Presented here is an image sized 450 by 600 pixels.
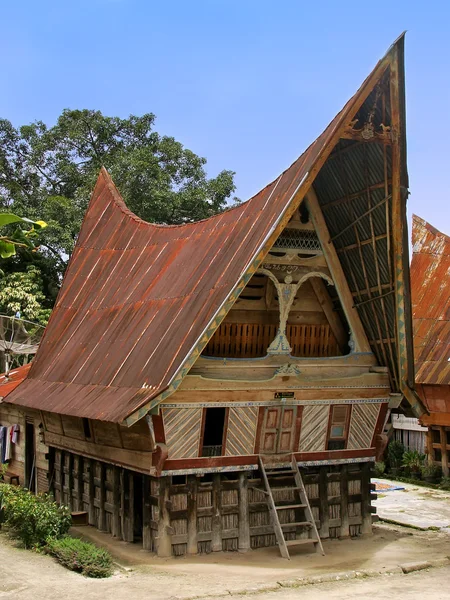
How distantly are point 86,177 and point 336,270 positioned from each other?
29450 mm

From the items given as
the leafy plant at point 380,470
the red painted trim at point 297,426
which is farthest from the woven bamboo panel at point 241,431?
the leafy plant at point 380,470

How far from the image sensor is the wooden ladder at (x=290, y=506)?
15227mm

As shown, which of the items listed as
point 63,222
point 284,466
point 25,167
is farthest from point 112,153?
point 284,466

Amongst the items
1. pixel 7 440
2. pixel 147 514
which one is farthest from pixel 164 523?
pixel 7 440

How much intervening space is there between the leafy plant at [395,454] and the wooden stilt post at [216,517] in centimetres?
1431

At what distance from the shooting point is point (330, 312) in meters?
17.8

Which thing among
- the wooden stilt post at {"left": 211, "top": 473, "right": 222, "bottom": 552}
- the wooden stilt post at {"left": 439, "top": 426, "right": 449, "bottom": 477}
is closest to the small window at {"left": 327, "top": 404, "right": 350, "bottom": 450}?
the wooden stilt post at {"left": 211, "top": 473, "right": 222, "bottom": 552}

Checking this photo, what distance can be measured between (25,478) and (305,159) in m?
13.2

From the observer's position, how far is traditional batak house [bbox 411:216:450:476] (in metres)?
26.5

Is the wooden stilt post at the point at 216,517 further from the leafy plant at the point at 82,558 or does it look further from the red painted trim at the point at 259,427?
the leafy plant at the point at 82,558

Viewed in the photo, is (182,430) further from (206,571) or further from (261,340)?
(261,340)

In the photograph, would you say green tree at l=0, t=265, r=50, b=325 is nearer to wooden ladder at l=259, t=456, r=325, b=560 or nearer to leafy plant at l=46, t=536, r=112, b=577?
wooden ladder at l=259, t=456, r=325, b=560

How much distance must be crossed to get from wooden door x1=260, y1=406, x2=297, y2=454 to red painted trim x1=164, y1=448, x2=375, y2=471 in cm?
18

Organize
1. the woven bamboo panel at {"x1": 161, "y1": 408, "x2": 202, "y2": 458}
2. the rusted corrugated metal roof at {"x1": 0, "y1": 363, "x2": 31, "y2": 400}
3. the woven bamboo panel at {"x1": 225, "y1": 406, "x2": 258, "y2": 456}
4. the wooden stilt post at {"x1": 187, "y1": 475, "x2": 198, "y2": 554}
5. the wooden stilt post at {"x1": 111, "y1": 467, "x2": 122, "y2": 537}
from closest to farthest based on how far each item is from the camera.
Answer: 1. the woven bamboo panel at {"x1": 161, "y1": 408, "x2": 202, "y2": 458}
2. the wooden stilt post at {"x1": 187, "y1": 475, "x2": 198, "y2": 554}
3. the woven bamboo panel at {"x1": 225, "y1": 406, "x2": 258, "y2": 456}
4. the wooden stilt post at {"x1": 111, "y1": 467, "x2": 122, "y2": 537}
5. the rusted corrugated metal roof at {"x1": 0, "y1": 363, "x2": 31, "y2": 400}
